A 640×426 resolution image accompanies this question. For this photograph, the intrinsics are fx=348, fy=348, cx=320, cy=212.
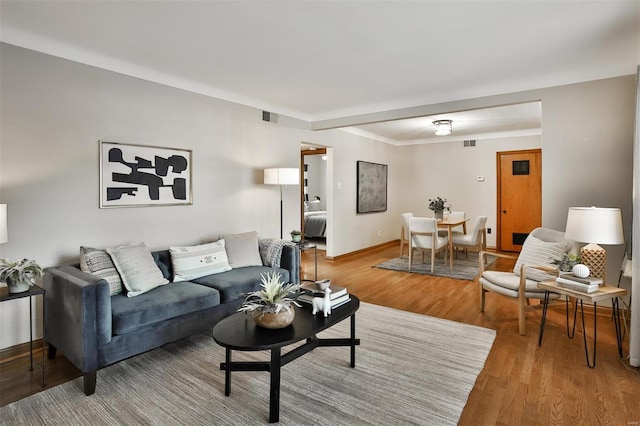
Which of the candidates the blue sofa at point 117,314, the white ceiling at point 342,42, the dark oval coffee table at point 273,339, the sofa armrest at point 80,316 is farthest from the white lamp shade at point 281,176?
the sofa armrest at point 80,316

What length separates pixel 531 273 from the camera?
A: 339 centimetres

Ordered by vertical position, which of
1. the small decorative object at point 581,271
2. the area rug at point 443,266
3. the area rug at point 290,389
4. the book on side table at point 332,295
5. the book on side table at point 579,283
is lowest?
the area rug at point 290,389

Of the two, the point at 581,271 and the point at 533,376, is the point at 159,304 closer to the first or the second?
the point at 533,376

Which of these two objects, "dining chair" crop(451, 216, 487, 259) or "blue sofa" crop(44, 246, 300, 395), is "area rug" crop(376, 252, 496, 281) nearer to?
"dining chair" crop(451, 216, 487, 259)

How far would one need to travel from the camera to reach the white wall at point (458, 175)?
24.2 ft

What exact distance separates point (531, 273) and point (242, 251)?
2906mm

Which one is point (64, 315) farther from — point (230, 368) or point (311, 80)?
point (311, 80)

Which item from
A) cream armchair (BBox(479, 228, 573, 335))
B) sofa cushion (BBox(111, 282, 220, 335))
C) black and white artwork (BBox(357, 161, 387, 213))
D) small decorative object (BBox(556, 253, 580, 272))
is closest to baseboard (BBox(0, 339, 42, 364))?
sofa cushion (BBox(111, 282, 220, 335))

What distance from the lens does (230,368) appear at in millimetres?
2180

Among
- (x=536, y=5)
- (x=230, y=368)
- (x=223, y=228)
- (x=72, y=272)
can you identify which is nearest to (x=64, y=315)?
(x=72, y=272)

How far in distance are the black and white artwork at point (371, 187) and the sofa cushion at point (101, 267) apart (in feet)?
16.0

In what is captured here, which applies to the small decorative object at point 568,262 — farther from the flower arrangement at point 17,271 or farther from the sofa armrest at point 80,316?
the flower arrangement at point 17,271

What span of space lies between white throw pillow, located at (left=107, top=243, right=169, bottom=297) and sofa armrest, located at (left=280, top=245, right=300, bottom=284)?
126 centimetres

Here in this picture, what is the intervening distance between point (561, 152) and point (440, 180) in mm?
4454
